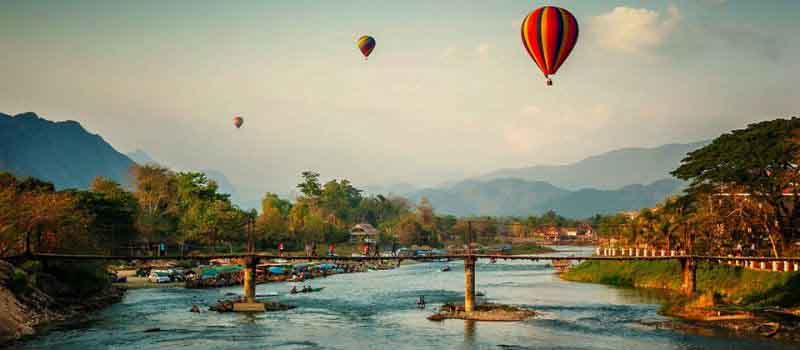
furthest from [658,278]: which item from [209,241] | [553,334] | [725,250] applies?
[209,241]

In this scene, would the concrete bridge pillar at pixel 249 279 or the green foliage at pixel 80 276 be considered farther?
the green foliage at pixel 80 276

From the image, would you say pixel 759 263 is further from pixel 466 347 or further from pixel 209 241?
pixel 209 241

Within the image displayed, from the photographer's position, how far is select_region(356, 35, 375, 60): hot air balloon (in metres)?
98.8

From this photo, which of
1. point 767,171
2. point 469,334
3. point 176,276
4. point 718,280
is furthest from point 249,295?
point 767,171

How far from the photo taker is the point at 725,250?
254 ft

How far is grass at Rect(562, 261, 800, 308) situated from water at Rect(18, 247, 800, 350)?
15.8 ft

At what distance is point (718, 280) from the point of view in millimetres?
74938

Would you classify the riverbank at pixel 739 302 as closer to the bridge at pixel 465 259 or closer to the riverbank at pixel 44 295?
the bridge at pixel 465 259

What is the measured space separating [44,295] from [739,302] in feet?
195

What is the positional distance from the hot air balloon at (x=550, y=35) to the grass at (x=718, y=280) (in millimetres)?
24141

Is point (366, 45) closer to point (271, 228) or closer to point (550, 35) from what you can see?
point (550, 35)

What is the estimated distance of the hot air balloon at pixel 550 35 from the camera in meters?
63.5

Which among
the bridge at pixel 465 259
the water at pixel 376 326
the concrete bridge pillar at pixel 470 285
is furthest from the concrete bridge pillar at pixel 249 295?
the concrete bridge pillar at pixel 470 285

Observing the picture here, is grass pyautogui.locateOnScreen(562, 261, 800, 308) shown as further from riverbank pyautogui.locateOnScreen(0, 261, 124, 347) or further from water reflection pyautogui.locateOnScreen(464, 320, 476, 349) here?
riverbank pyautogui.locateOnScreen(0, 261, 124, 347)
